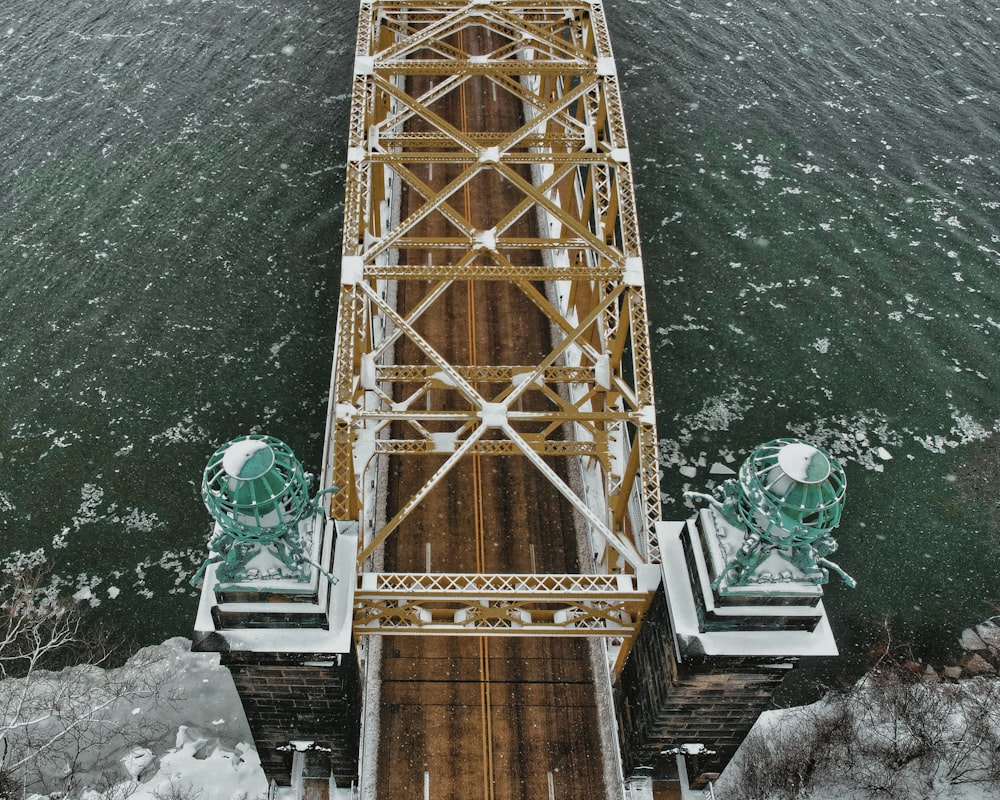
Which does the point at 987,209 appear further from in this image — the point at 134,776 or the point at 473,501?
the point at 134,776

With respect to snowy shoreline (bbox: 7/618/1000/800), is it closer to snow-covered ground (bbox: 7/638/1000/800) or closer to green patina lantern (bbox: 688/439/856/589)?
snow-covered ground (bbox: 7/638/1000/800)

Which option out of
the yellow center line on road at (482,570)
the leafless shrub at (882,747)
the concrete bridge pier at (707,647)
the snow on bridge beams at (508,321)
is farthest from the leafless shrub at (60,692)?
the leafless shrub at (882,747)

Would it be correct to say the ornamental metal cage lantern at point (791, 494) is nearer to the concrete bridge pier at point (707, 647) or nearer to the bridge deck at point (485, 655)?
the concrete bridge pier at point (707, 647)

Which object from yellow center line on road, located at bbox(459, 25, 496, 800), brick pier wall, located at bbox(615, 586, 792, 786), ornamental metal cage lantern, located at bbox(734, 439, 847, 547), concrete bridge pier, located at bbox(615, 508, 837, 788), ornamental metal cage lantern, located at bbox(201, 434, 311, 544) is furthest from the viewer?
yellow center line on road, located at bbox(459, 25, 496, 800)

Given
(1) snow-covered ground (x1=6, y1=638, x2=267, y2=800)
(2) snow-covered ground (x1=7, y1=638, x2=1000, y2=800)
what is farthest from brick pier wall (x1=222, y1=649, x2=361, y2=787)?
(2) snow-covered ground (x1=7, y1=638, x2=1000, y2=800)

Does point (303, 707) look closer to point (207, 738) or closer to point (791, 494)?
point (207, 738)

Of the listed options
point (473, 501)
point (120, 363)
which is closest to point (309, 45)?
point (120, 363)
